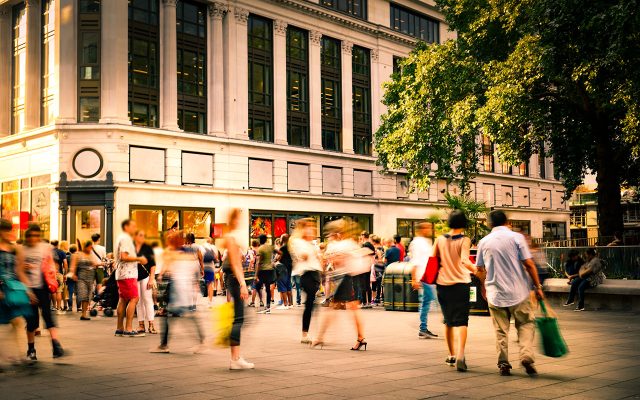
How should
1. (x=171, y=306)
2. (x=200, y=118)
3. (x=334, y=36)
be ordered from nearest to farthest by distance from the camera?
(x=171, y=306), (x=200, y=118), (x=334, y=36)

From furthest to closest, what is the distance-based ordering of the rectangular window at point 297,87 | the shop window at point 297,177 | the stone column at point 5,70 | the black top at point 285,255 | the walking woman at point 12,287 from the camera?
the rectangular window at point 297,87 → the shop window at point 297,177 → the stone column at point 5,70 → the black top at point 285,255 → the walking woman at point 12,287

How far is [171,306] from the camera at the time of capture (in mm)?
9906

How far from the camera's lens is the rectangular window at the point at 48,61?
1395 inches

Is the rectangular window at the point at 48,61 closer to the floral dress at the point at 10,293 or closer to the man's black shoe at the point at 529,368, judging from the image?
the floral dress at the point at 10,293

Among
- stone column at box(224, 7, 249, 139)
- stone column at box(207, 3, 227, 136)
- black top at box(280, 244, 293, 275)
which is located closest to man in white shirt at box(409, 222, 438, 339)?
black top at box(280, 244, 293, 275)

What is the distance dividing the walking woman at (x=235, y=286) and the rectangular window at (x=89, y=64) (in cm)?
2756

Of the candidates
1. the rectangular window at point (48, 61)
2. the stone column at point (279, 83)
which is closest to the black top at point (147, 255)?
the rectangular window at point (48, 61)

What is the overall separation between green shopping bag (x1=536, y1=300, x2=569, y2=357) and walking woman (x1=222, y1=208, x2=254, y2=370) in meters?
3.59

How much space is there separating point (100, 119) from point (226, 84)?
25.5ft

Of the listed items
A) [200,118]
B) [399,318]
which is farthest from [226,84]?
[399,318]

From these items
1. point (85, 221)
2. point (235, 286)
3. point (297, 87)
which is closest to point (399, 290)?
point (235, 286)

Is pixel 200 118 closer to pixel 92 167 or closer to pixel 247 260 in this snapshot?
pixel 92 167

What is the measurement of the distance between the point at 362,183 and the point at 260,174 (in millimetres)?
9030

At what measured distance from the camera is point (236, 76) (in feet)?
127
